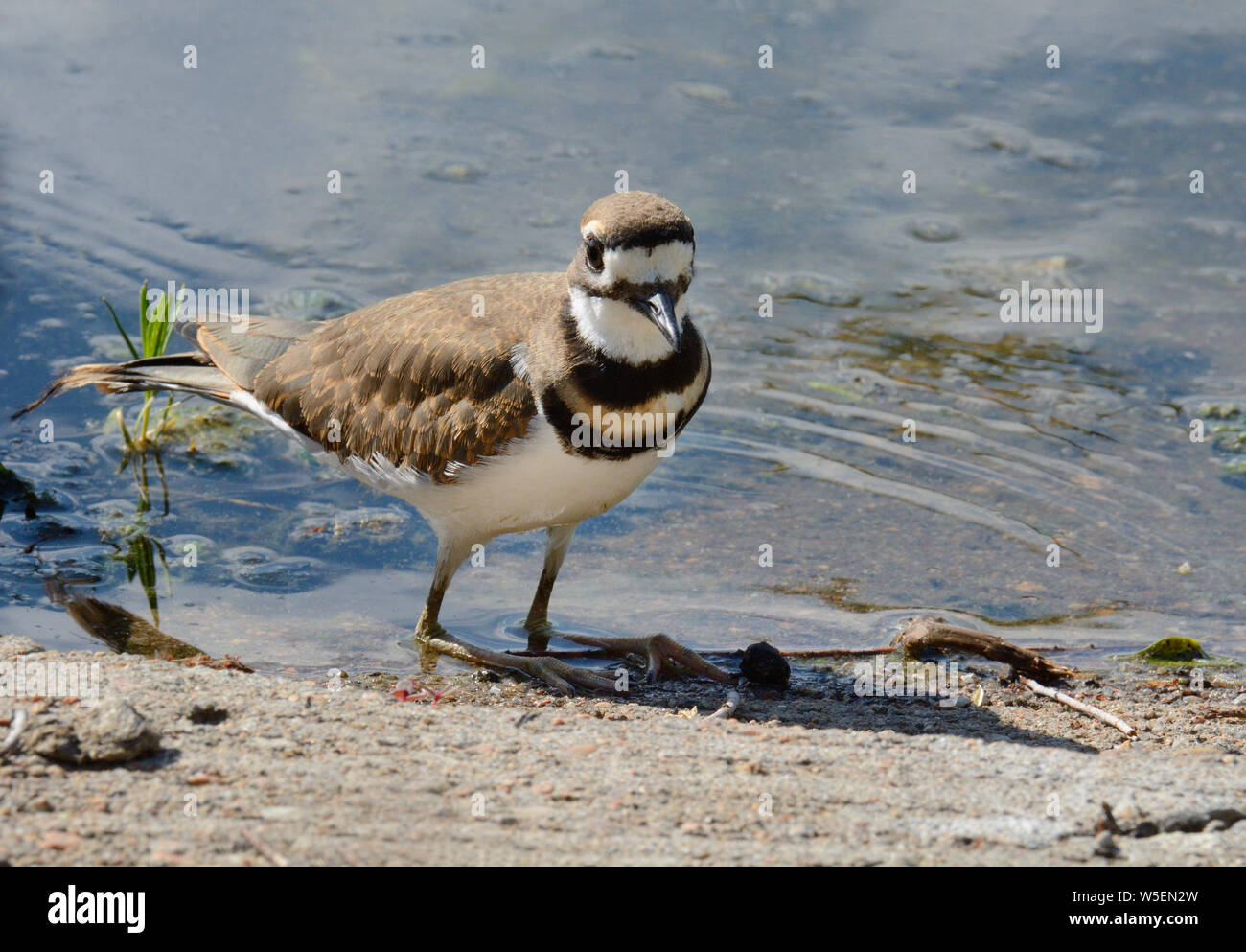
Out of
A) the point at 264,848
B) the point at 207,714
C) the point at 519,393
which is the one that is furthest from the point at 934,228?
the point at 264,848

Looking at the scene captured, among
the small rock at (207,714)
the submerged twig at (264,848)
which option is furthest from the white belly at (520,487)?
the submerged twig at (264,848)

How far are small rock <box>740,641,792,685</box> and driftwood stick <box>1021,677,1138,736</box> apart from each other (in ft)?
3.27

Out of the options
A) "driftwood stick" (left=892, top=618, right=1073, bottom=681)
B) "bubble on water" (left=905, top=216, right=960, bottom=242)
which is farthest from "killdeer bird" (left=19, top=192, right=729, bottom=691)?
"bubble on water" (left=905, top=216, right=960, bottom=242)

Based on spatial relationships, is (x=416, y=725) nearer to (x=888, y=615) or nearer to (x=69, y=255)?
(x=888, y=615)

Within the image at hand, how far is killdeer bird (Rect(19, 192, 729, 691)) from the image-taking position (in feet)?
17.3

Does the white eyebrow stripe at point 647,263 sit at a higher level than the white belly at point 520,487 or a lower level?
higher

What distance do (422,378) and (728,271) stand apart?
4.44 m

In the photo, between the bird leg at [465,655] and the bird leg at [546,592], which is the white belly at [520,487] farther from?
the bird leg at [546,592]

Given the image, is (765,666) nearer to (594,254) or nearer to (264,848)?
(594,254)

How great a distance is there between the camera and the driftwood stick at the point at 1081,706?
5.22 metres

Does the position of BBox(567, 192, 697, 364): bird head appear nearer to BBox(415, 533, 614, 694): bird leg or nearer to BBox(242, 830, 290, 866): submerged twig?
BBox(415, 533, 614, 694): bird leg

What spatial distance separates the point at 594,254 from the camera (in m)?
5.28

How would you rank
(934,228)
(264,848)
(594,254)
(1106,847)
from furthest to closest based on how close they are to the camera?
(934,228)
(594,254)
(1106,847)
(264,848)
